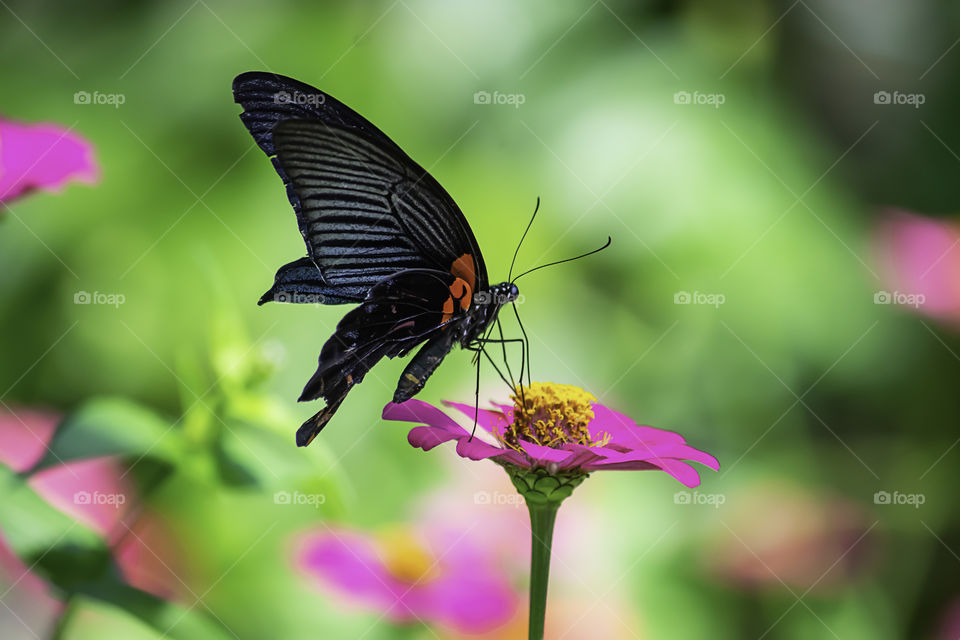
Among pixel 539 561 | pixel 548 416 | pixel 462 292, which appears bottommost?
pixel 539 561

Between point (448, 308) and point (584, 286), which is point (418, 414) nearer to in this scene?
point (448, 308)

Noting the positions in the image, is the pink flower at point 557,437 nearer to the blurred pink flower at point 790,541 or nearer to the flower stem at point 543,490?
the flower stem at point 543,490

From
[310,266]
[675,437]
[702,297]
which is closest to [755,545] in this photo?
[702,297]

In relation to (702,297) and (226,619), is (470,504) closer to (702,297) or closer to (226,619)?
(226,619)

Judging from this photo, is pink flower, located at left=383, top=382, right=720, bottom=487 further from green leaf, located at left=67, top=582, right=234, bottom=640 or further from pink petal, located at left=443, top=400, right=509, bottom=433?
green leaf, located at left=67, top=582, right=234, bottom=640

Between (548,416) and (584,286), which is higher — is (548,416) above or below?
below

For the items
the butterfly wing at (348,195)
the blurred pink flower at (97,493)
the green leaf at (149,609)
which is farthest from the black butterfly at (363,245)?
the blurred pink flower at (97,493)

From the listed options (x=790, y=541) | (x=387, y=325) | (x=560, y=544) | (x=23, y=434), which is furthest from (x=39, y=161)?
(x=790, y=541)
